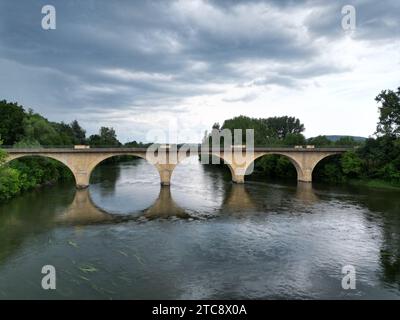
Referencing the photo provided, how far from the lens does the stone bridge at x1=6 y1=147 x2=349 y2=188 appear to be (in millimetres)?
40375

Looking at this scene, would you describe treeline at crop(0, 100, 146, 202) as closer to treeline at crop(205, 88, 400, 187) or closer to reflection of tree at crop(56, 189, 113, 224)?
reflection of tree at crop(56, 189, 113, 224)

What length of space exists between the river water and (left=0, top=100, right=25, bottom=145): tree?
18.5 meters

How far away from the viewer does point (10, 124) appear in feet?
167

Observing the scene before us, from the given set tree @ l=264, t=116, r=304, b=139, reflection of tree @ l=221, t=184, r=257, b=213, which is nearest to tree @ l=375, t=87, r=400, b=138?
reflection of tree @ l=221, t=184, r=257, b=213

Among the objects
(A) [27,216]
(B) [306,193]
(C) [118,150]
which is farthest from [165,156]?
(A) [27,216]

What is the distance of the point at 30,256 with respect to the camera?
61.8 feet

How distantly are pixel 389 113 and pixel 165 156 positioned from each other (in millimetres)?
30455

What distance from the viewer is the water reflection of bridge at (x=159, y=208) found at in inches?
1096

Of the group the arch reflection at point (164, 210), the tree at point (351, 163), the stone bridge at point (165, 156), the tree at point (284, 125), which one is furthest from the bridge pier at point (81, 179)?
the tree at point (284, 125)

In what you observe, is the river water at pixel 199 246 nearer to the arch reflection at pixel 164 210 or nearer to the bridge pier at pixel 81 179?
the arch reflection at pixel 164 210

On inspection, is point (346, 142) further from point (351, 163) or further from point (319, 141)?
point (351, 163)

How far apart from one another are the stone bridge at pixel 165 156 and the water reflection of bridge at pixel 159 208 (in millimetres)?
3019

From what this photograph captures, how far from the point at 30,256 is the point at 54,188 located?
27.2 metres

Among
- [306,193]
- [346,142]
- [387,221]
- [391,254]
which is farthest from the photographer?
[346,142]
